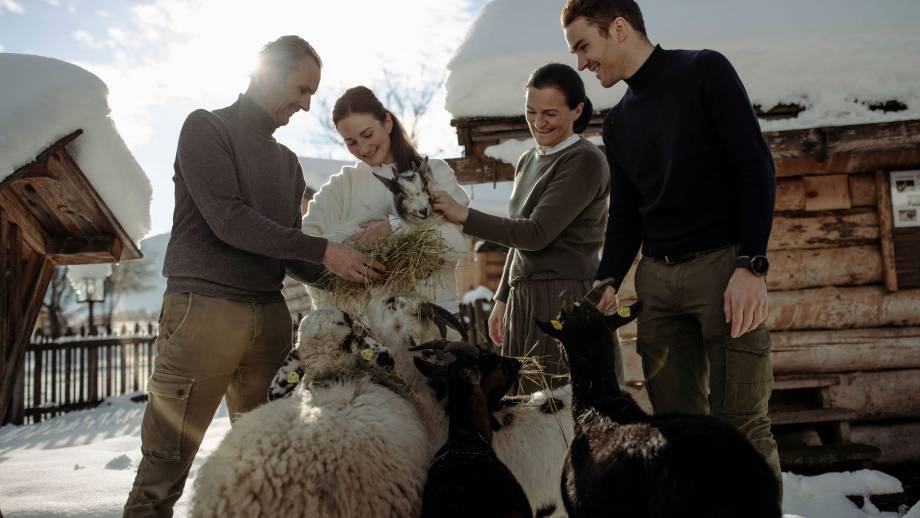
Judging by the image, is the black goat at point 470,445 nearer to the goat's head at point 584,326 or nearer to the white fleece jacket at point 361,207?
the goat's head at point 584,326

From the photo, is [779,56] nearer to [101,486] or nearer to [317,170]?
[101,486]

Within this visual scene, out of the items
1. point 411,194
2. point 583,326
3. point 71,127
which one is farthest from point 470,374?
point 71,127

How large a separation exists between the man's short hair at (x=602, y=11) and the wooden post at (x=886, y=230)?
582 centimetres

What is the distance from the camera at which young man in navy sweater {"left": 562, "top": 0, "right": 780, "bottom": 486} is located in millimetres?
2523

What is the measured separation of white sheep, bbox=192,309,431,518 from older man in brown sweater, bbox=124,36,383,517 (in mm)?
518

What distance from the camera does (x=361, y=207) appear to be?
397 cm

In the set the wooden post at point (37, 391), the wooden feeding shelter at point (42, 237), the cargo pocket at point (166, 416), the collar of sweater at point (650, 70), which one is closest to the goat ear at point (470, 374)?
the cargo pocket at point (166, 416)

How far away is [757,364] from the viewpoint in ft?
8.63

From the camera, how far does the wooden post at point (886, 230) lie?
710cm

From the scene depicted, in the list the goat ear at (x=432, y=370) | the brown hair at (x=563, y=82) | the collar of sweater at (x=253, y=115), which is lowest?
the goat ear at (x=432, y=370)

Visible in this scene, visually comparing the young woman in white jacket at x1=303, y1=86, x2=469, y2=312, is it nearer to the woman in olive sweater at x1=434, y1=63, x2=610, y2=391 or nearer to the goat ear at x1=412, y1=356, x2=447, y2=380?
the woman in olive sweater at x1=434, y1=63, x2=610, y2=391

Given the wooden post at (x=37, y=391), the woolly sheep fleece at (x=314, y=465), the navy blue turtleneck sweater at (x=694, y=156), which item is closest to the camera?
the woolly sheep fleece at (x=314, y=465)

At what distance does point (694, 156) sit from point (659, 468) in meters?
1.41

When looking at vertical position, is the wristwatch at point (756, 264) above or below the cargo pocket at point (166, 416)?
above
